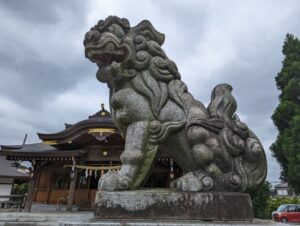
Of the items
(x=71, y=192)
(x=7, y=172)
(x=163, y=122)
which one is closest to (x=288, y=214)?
(x=71, y=192)

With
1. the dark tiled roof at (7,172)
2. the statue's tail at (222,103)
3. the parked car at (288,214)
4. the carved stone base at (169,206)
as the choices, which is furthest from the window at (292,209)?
the dark tiled roof at (7,172)

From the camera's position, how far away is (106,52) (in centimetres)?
256

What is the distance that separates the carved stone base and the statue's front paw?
5 cm

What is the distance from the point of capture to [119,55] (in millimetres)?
2609

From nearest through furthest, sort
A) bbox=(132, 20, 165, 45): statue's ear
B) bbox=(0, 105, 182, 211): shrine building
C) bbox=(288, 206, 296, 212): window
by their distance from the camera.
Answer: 1. bbox=(132, 20, 165, 45): statue's ear
2. bbox=(0, 105, 182, 211): shrine building
3. bbox=(288, 206, 296, 212): window

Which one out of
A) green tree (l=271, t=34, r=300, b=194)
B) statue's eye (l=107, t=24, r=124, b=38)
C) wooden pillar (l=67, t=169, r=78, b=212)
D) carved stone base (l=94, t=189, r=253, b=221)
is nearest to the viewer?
carved stone base (l=94, t=189, r=253, b=221)

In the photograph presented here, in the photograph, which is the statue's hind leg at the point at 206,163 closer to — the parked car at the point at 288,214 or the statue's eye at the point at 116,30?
the statue's eye at the point at 116,30

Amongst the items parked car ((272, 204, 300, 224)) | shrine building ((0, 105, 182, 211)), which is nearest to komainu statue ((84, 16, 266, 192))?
shrine building ((0, 105, 182, 211))

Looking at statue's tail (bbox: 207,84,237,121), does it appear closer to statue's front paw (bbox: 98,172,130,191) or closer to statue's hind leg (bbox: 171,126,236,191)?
statue's hind leg (bbox: 171,126,236,191)

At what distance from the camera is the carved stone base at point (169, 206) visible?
2.18 m

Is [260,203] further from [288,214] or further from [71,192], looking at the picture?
[71,192]

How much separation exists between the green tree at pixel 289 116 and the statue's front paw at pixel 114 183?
1176 cm

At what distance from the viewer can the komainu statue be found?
7.84ft

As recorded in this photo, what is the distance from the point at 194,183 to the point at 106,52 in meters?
1.51
